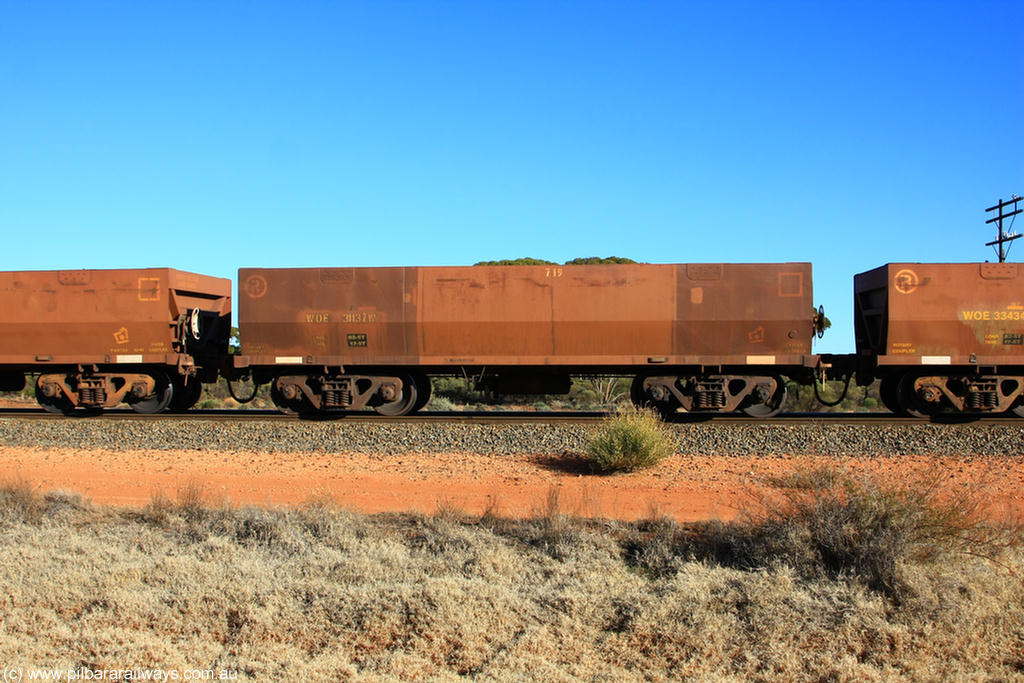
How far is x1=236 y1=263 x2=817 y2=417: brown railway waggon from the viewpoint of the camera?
48.5 ft

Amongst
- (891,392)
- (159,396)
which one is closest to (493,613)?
(891,392)

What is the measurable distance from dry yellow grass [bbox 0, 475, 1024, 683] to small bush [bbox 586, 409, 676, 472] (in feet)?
13.1

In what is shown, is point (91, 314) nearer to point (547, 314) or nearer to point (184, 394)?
point (184, 394)

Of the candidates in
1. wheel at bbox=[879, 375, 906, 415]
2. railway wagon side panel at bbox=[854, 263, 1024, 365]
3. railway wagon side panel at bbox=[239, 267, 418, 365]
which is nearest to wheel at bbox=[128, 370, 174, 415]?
railway wagon side panel at bbox=[239, 267, 418, 365]

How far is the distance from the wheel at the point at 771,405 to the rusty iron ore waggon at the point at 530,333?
0.05 meters

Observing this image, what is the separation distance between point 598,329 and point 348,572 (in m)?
9.85

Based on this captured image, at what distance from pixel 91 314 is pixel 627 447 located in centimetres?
1236

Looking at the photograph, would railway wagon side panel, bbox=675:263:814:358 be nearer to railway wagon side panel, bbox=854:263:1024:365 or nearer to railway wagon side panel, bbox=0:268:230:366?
railway wagon side panel, bbox=854:263:1024:365

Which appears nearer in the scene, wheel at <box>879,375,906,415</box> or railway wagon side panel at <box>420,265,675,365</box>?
railway wagon side panel at <box>420,265,675,365</box>

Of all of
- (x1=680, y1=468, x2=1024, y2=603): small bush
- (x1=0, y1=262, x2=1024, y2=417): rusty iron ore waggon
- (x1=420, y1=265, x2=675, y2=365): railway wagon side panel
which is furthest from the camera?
(x1=420, y1=265, x2=675, y2=365): railway wagon side panel

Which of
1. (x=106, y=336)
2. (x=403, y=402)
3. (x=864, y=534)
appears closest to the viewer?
(x=864, y=534)

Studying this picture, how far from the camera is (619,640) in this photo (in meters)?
4.83

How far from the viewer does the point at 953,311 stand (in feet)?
46.8

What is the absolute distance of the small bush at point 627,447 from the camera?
10672 mm
